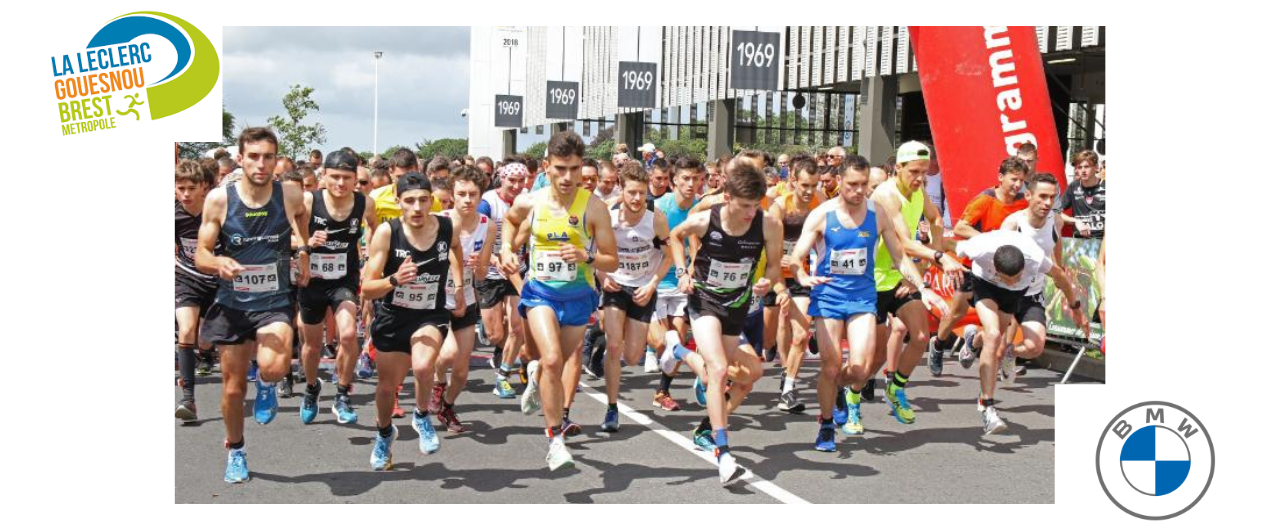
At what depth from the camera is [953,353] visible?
13234 mm

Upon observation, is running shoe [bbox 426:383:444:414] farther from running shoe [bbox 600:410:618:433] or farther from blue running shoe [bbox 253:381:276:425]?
blue running shoe [bbox 253:381:276:425]

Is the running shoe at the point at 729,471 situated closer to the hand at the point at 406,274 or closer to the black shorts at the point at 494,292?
the hand at the point at 406,274

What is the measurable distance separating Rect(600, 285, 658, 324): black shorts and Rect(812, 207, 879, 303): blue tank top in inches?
50.2

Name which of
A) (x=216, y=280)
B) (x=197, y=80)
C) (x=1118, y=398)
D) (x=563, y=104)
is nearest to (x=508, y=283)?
(x=216, y=280)

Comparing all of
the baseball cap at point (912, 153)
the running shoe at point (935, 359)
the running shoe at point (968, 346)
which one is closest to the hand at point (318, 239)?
the baseball cap at point (912, 153)

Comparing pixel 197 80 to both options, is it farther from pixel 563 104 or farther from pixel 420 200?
pixel 563 104

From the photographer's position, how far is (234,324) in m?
6.79

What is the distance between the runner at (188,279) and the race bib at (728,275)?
3.91 m

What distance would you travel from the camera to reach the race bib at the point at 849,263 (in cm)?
811

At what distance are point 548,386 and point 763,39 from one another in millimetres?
13831

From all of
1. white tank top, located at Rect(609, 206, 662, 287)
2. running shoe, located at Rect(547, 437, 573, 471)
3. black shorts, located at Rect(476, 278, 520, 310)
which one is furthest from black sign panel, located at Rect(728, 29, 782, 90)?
running shoe, located at Rect(547, 437, 573, 471)

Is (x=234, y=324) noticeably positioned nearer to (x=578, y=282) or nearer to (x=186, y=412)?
(x=578, y=282)

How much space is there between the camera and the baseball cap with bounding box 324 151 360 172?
8.70 m

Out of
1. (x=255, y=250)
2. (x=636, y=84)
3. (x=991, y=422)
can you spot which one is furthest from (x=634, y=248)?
(x=636, y=84)
